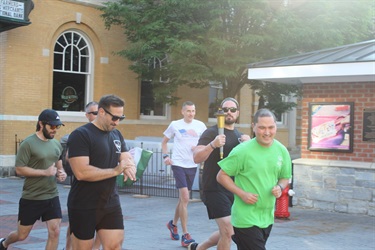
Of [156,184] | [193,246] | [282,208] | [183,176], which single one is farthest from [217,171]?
[156,184]

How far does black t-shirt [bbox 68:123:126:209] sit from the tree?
39.3 ft

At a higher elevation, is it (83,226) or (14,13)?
(14,13)

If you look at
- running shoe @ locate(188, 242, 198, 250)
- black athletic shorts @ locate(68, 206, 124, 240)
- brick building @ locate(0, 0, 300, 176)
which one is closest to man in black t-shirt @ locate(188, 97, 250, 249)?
running shoe @ locate(188, 242, 198, 250)

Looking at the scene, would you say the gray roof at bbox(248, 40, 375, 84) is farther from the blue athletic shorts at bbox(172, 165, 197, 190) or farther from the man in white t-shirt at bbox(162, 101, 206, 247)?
the blue athletic shorts at bbox(172, 165, 197, 190)

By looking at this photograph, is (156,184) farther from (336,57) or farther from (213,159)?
(213,159)

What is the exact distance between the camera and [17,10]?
16.7 meters

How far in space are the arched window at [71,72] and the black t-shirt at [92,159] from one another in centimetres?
1463

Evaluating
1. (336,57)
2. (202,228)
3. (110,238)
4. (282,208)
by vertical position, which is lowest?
(202,228)

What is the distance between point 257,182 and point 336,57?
7018 millimetres

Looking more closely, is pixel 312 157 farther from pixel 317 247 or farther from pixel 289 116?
pixel 289 116

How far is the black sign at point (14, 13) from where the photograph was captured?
16.2 metres

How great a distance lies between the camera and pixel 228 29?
18.6m

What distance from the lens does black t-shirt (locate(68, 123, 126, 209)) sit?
484cm

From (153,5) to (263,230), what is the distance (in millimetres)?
15177
